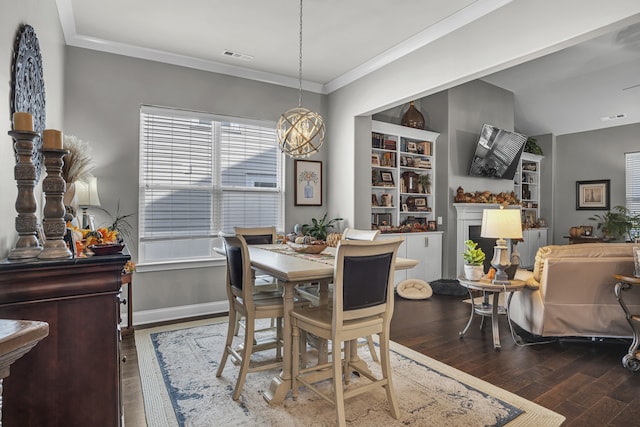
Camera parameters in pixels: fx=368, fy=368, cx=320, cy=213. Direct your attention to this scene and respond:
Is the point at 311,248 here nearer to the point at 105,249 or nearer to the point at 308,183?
the point at 105,249

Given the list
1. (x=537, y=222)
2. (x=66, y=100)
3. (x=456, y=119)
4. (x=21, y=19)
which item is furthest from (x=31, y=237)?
(x=537, y=222)

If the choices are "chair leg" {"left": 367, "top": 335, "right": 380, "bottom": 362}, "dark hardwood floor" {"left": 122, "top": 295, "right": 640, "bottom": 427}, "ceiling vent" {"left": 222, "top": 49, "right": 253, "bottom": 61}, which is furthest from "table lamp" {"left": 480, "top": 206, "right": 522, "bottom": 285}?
"ceiling vent" {"left": 222, "top": 49, "right": 253, "bottom": 61}

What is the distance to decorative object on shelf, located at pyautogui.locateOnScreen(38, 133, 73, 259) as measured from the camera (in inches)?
52.4

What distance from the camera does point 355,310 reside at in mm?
2068

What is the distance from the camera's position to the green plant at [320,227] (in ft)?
15.9

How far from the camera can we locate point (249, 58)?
4.21 m

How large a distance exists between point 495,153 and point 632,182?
309 centimetres

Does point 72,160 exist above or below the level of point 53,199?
above

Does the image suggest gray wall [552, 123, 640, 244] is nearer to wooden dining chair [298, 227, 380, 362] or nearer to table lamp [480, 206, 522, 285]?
table lamp [480, 206, 522, 285]

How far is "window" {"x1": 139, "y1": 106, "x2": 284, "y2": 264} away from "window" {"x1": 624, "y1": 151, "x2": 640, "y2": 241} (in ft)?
21.6

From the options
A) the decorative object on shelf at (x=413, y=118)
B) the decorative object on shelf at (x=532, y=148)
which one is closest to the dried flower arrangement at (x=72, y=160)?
the decorative object on shelf at (x=413, y=118)

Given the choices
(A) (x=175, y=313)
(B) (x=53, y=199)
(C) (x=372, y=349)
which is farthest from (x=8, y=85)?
(A) (x=175, y=313)

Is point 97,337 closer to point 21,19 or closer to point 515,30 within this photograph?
point 21,19

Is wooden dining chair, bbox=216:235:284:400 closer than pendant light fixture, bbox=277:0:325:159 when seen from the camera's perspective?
Yes
